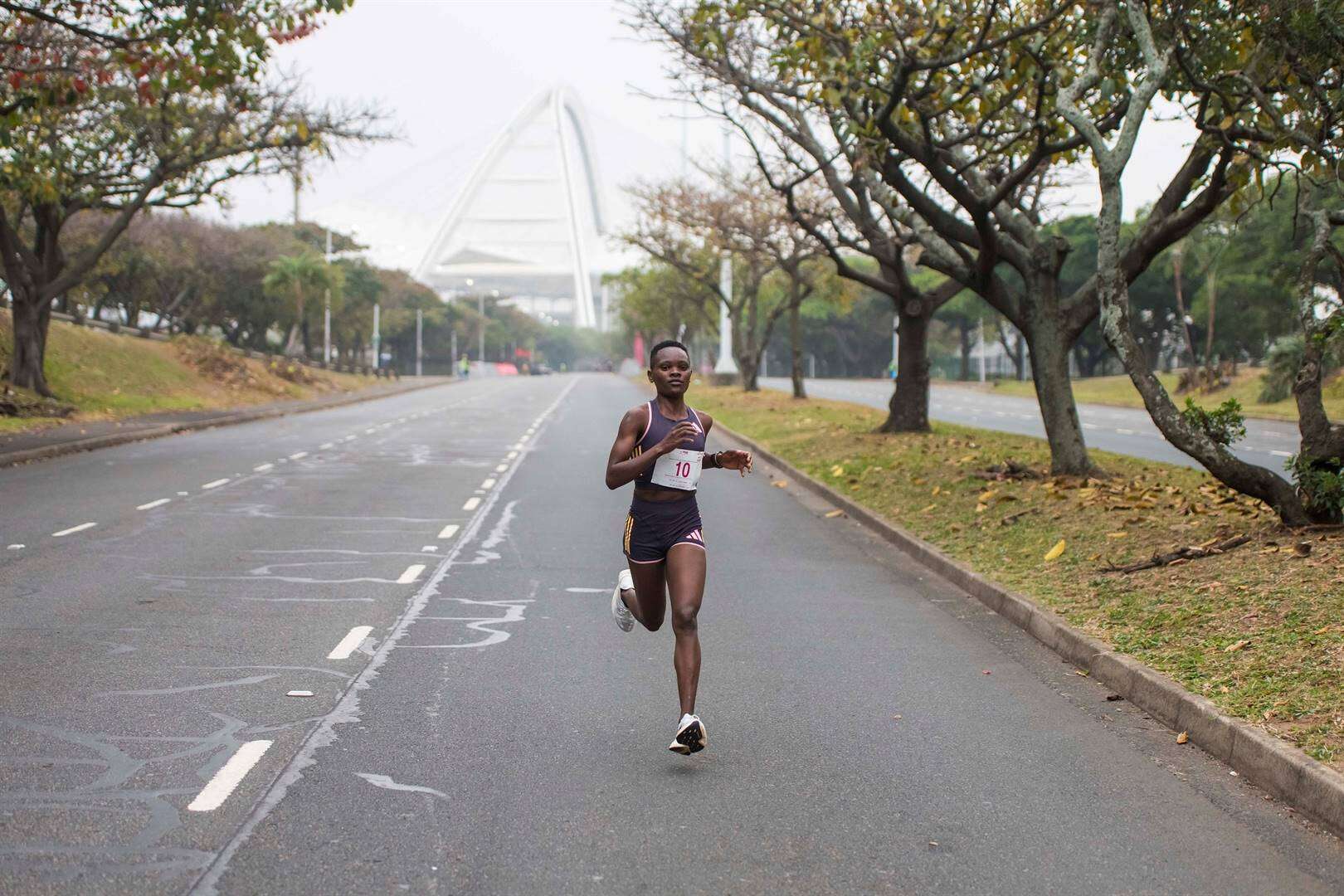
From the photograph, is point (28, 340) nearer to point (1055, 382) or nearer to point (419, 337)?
point (1055, 382)

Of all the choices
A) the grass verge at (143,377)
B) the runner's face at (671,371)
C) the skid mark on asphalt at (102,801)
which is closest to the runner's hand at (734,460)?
the runner's face at (671,371)

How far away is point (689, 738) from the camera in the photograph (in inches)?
241

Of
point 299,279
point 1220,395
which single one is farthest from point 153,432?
point 299,279

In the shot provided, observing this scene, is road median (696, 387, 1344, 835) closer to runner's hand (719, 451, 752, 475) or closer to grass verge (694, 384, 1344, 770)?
grass verge (694, 384, 1344, 770)

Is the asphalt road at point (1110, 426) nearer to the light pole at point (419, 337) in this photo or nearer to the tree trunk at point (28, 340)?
the tree trunk at point (28, 340)

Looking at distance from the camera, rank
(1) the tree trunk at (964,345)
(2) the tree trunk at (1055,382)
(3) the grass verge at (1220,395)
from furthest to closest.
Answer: (1) the tree trunk at (964,345) → (3) the grass verge at (1220,395) → (2) the tree trunk at (1055,382)

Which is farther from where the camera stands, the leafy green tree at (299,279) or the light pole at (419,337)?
the light pole at (419,337)

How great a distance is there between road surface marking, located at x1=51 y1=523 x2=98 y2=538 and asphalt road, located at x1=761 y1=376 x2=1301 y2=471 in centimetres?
1170

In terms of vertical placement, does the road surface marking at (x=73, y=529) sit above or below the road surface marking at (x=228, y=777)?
below

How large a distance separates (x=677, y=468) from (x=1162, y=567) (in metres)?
5.33

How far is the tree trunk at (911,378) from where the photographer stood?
83.9 ft

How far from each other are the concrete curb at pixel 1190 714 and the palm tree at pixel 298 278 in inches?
2207

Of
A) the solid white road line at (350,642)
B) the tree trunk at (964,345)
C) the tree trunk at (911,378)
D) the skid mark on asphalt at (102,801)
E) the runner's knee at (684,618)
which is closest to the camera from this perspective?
the skid mark on asphalt at (102,801)

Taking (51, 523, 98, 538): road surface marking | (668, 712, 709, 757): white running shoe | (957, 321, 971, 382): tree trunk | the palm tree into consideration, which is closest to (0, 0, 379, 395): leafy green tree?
(51, 523, 98, 538): road surface marking
